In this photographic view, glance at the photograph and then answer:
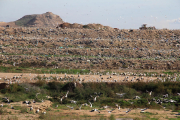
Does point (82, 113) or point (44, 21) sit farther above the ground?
point (44, 21)

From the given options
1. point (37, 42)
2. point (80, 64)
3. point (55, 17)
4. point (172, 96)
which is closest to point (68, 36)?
point (37, 42)

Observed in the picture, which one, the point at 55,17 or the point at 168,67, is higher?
the point at 55,17

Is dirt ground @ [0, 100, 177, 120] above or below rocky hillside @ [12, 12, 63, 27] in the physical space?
below

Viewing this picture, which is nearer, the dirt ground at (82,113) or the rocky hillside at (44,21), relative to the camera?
the dirt ground at (82,113)

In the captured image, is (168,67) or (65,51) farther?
(65,51)

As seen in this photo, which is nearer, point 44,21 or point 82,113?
point 82,113

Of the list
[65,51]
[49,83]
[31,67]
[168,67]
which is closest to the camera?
[49,83]

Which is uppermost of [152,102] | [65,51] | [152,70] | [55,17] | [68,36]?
[55,17]

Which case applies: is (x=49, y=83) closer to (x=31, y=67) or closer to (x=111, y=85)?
(x=111, y=85)

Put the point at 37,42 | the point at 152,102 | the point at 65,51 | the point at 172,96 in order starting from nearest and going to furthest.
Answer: the point at 152,102
the point at 172,96
the point at 65,51
the point at 37,42

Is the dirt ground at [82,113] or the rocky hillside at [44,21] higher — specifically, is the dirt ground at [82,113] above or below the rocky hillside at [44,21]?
below

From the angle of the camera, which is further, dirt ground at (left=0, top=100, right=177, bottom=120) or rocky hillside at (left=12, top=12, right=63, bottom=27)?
rocky hillside at (left=12, top=12, right=63, bottom=27)

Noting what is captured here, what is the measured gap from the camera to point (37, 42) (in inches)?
1971

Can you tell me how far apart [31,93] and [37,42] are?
28.8 metres
